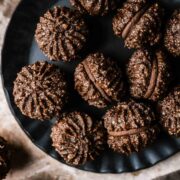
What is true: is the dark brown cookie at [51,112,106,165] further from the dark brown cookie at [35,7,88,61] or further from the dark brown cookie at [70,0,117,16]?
the dark brown cookie at [70,0,117,16]

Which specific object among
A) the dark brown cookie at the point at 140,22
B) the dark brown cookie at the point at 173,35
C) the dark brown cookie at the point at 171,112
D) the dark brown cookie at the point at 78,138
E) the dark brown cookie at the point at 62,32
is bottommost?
the dark brown cookie at the point at 171,112

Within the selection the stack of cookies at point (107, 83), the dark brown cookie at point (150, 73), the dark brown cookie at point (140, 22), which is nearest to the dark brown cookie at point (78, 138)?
the stack of cookies at point (107, 83)

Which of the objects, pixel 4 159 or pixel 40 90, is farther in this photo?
pixel 4 159

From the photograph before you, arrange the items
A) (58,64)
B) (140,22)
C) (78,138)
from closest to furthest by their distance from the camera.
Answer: (140,22), (78,138), (58,64)

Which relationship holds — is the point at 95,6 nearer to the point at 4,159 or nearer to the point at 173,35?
the point at 173,35

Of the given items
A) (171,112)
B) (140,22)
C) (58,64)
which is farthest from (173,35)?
(58,64)

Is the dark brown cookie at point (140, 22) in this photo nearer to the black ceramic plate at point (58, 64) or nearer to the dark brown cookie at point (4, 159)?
the black ceramic plate at point (58, 64)
